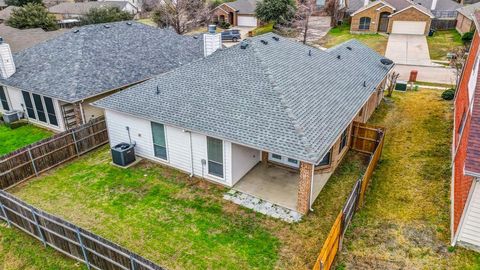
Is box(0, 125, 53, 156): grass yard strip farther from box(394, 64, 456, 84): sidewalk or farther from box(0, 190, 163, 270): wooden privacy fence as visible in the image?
box(394, 64, 456, 84): sidewalk

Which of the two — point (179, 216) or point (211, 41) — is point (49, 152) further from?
point (211, 41)

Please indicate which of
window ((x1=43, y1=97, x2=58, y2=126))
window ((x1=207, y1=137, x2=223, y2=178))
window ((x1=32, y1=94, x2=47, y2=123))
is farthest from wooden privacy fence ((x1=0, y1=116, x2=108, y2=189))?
window ((x1=207, y1=137, x2=223, y2=178))

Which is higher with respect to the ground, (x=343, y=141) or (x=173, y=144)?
(x=173, y=144)

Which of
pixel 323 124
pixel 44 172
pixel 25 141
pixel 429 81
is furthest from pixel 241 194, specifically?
pixel 429 81

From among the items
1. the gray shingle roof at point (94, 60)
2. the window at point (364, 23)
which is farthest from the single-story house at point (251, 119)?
the window at point (364, 23)

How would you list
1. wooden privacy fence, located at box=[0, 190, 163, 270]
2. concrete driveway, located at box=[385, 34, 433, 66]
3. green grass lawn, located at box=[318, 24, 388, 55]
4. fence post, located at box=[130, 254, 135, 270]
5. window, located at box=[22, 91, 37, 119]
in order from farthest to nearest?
1. green grass lawn, located at box=[318, 24, 388, 55]
2. concrete driveway, located at box=[385, 34, 433, 66]
3. window, located at box=[22, 91, 37, 119]
4. wooden privacy fence, located at box=[0, 190, 163, 270]
5. fence post, located at box=[130, 254, 135, 270]

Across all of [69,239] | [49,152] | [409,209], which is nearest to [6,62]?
[49,152]
